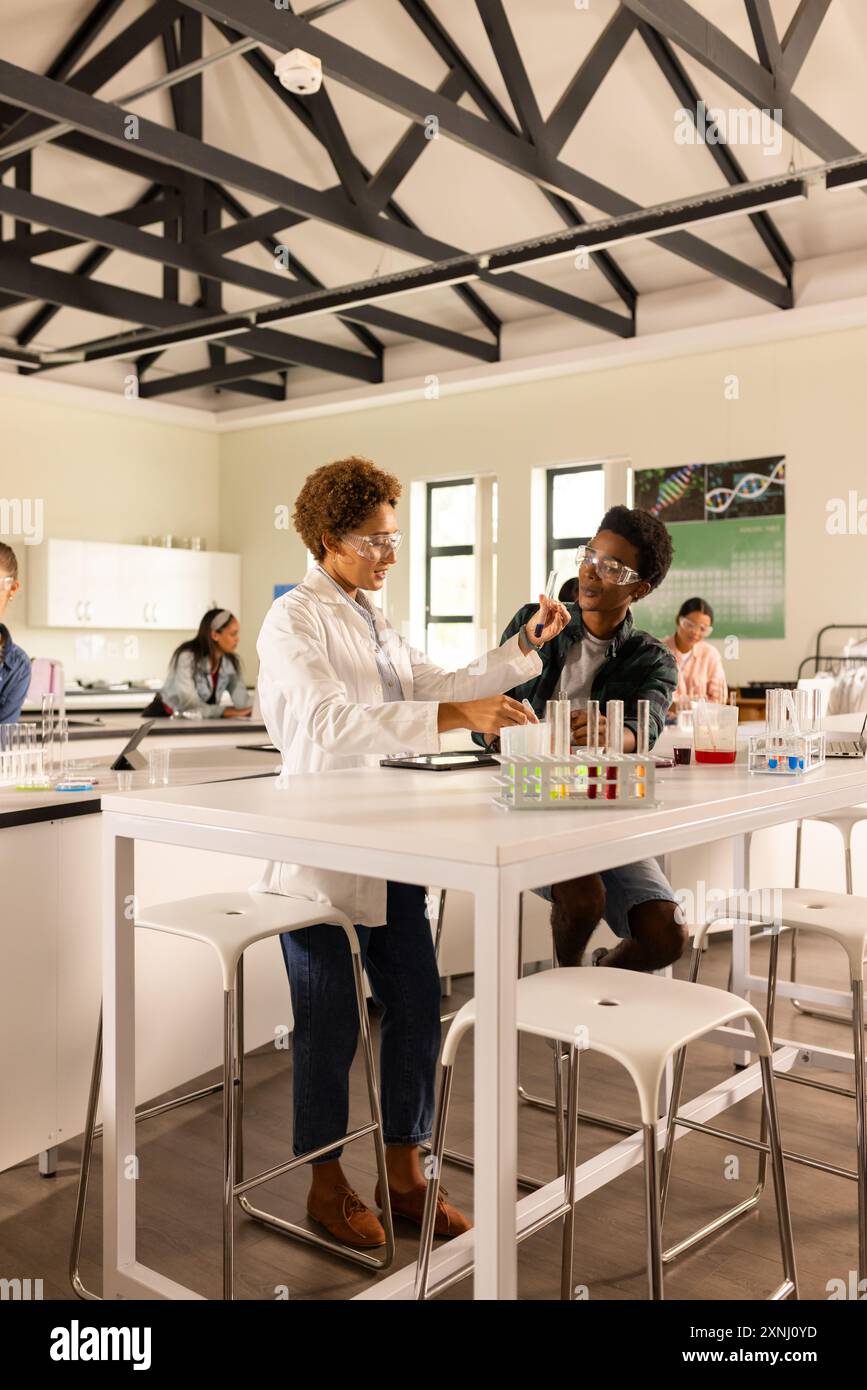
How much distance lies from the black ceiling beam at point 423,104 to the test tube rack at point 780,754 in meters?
2.84

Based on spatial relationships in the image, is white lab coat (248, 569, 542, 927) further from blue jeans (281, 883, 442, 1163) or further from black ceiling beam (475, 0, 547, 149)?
black ceiling beam (475, 0, 547, 149)

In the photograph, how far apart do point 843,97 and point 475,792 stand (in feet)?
16.6

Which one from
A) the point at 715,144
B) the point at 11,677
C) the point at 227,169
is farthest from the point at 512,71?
the point at 11,677

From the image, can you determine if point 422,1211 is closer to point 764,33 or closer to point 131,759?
point 131,759

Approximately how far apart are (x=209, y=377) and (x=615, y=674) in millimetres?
7217

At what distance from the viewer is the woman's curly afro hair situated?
7.55 feet

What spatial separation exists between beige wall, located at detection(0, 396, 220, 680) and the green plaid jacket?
710cm

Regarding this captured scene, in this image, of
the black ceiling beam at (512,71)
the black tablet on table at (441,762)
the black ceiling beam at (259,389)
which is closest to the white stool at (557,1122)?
the black tablet on table at (441,762)

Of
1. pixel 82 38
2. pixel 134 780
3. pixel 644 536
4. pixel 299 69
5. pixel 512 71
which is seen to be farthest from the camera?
pixel 82 38

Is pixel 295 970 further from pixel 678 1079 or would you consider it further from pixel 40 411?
pixel 40 411

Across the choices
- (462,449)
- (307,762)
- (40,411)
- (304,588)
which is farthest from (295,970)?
(40,411)

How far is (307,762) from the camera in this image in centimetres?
224

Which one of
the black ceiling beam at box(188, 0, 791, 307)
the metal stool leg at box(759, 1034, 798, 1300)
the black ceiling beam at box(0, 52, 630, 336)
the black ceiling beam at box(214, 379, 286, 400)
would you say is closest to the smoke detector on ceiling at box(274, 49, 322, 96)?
the black ceiling beam at box(188, 0, 791, 307)

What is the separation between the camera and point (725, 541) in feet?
24.4
